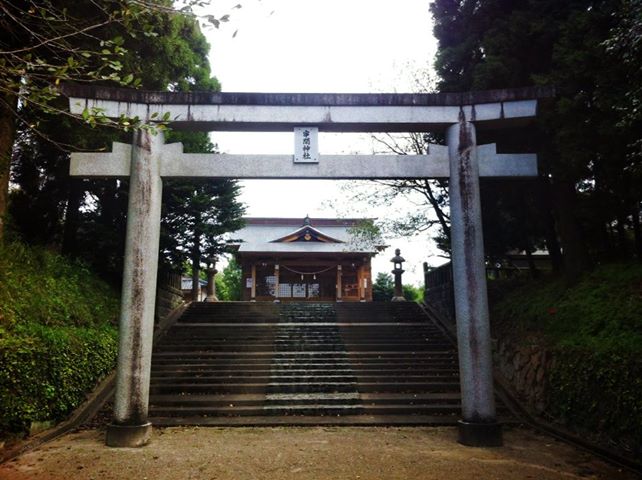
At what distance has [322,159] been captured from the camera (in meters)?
7.20

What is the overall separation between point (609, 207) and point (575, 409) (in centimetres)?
410

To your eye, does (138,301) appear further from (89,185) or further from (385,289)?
(385,289)

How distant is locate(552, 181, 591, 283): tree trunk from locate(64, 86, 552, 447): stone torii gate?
3.54 m

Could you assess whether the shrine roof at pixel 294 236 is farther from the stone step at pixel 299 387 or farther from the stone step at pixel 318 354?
the stone step at pixel 299 387

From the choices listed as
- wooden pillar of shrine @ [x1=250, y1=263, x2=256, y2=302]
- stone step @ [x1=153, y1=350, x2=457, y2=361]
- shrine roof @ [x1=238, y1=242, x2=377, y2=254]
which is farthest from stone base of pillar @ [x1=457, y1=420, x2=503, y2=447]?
wooden pillar of shrine @ [x1=250, y1=263, x2=256, y2=302]

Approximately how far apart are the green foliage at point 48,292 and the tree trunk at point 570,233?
9839 mm

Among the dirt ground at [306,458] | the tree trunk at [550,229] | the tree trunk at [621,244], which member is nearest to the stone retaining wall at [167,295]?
the dirt ground at [306,458]

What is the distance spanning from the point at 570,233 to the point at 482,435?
5442 mm

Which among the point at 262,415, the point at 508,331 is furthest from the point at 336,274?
the point at 262,415

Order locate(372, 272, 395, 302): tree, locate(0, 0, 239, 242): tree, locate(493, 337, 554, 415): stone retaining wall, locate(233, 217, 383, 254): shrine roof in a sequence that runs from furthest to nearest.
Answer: locate(372, 272, 395, 302): tree, locate(233, 217, 383, 254): shrine roof, locate(493, 337, 554, 415): stone retaining wall, locate(0, 0, 239, 242): tree

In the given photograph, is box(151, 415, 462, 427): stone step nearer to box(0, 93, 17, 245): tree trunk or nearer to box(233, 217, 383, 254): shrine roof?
box(0, 93, 17, 245): tree trunk

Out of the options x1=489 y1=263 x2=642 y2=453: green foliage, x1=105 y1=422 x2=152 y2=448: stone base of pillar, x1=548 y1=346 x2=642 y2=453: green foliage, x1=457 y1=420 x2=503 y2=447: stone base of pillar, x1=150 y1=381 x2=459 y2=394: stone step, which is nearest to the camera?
x1=548 y1=346 x2=642 y2=453: green foliage

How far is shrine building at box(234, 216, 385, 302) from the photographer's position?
23406 mm

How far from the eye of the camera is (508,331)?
10469 millimetres
